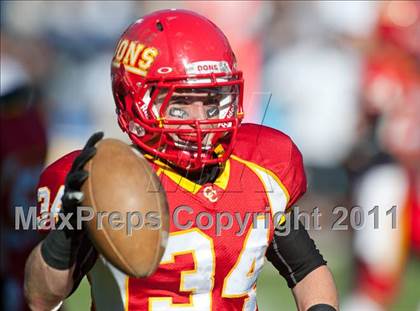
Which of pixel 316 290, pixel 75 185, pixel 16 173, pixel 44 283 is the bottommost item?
pixel 16 173

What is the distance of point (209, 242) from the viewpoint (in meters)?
3.02

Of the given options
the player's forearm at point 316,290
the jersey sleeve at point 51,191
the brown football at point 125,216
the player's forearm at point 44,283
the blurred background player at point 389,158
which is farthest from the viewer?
the blurred background player at point 389,158

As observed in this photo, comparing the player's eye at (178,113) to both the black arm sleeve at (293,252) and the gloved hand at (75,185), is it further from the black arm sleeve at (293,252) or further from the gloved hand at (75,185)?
the black arm sleeve at (293,252)

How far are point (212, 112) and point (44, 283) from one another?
0.69 meters

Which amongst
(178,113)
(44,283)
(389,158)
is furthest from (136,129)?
(389,158)

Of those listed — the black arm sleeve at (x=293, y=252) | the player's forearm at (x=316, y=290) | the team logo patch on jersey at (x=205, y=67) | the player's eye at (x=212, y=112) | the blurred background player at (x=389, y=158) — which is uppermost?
the team logo patch on jersey at (x=205, y=67)

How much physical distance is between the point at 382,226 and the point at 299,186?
4211 mm

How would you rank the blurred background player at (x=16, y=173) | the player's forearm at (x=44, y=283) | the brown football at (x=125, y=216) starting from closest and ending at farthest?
the brown football at (x=125, y=216), the player's forearm at (x=44, y=283), the blurred background player at (x=16, y=173)

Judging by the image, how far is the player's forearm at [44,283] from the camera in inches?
113

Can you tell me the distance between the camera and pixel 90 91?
9.77 m

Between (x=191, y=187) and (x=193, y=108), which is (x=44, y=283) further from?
(x=193, y=108)

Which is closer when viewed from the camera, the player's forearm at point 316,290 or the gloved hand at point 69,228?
the gloved hand at point 69,228

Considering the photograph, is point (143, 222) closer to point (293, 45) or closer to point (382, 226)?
point (382, 226)

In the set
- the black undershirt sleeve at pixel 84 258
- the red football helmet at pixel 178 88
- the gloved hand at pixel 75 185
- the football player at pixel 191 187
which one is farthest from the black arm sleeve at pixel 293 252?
the gloved hand at pixel 75 185
